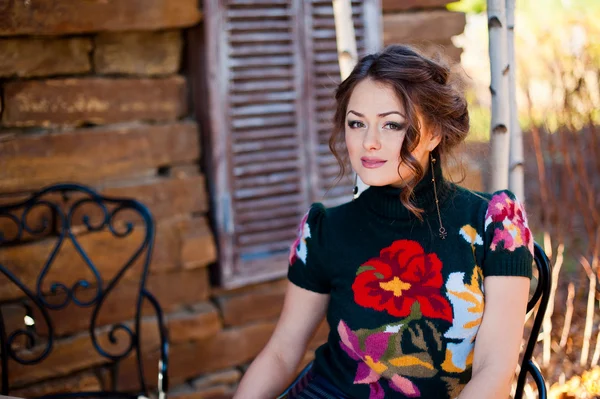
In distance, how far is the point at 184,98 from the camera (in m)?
2.89

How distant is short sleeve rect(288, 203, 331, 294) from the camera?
6.12 ft

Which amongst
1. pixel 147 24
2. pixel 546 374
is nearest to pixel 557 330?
pixel 546 374

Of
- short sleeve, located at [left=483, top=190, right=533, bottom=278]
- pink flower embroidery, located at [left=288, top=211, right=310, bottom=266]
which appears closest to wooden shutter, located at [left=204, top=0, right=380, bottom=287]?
pink flower embroidery, located at [left=288, top=211, right=310, bottom=266]

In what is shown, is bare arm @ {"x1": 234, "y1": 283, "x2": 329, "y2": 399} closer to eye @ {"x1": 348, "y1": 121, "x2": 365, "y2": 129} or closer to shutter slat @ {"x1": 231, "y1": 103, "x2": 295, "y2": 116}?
eye @ {"x1": 348, "y1": 121, "x2": 365, "y2": 129}

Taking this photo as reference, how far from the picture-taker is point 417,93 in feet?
5.43

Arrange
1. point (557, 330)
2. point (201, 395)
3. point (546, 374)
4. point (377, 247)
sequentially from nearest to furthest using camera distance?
point (377, 247)
point (546, 374)
point (201, 395)
point (557, 330)

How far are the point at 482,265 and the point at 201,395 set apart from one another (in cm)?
175

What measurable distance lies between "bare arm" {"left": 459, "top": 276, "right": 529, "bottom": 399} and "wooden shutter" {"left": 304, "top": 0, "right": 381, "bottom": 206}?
1464 mm

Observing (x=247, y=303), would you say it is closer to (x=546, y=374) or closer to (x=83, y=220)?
(x=83, y=220)

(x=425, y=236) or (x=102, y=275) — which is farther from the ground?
(x=425, y=236)

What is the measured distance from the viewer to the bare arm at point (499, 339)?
1.56 meters

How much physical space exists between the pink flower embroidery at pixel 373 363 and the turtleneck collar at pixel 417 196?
0.97ft

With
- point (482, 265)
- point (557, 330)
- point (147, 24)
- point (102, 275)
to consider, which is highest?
point (147, 24)

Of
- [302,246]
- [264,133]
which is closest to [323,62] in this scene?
[264,133]
